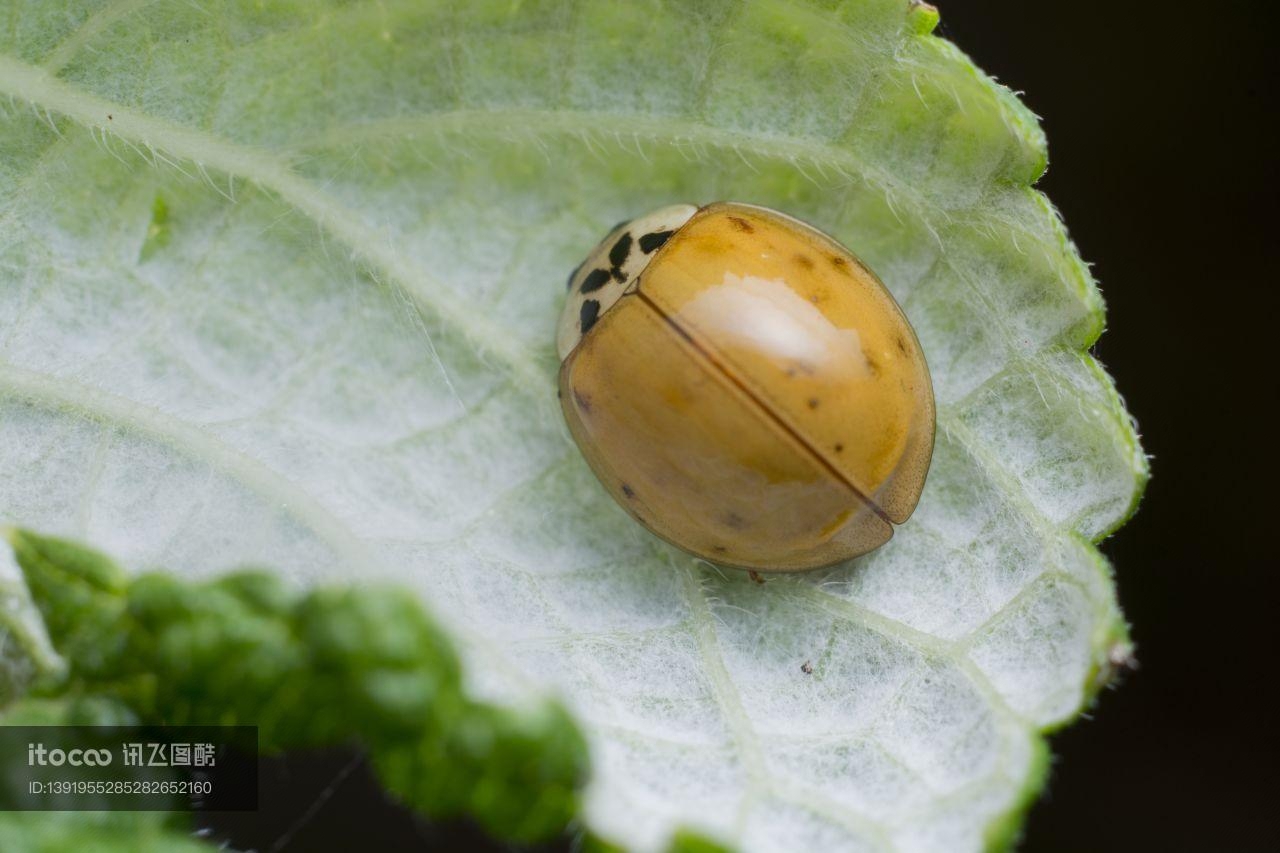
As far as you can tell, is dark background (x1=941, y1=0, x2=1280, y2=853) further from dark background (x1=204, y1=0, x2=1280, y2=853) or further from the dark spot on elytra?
the dark spot on elytra

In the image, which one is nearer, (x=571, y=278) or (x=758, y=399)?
(x=758, y=399)

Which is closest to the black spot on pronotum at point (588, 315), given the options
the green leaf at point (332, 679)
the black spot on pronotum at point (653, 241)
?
the black spot on pronotum at point (653, 241)

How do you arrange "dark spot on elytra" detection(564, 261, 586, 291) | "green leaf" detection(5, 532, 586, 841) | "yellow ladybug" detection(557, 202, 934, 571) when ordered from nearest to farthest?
1. "green leaf" detection(5, 532, 586, 841)
2. "yellow ladybug" detection(557, 202, 934, 571)
3. "dark spot on elytra" detection(564, 261, 586, 291)

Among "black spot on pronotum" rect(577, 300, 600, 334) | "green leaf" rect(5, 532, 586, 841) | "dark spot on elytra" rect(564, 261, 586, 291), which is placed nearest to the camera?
"green leaf" rect(5, 532, 586, 841)

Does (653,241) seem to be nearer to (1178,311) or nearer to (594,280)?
(594,280)

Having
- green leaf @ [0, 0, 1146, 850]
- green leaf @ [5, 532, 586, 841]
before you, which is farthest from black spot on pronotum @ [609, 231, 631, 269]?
green leaf @ [5, 532, 586, 841]

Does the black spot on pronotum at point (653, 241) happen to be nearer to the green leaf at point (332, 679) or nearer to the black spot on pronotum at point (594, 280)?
the black spot on pronotum at point (594, 280)

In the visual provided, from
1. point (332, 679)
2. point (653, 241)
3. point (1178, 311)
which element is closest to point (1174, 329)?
point (1178, 311)
